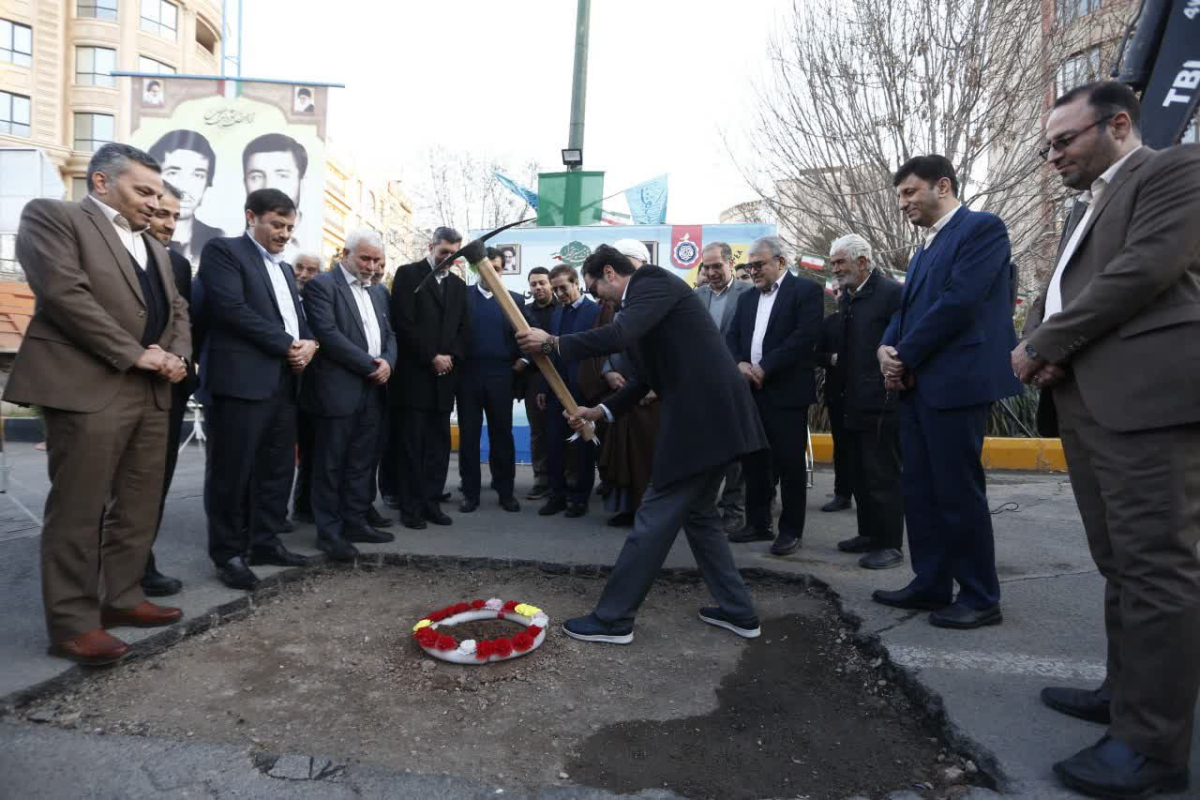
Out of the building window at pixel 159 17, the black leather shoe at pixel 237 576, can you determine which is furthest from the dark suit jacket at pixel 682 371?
the building window at pixel 159 17

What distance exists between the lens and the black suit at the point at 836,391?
575 cm

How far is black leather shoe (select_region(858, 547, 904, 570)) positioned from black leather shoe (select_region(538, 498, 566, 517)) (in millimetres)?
2532

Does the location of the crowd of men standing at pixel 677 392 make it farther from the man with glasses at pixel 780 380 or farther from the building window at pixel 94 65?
the building window at pixel 94 65

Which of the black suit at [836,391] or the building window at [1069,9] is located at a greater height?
the building window at [1069,9]

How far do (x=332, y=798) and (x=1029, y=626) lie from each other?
3147mm

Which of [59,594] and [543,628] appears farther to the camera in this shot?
[543,628]

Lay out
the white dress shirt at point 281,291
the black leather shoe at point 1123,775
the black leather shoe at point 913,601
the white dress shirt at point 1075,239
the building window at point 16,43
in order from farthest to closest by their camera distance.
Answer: the building window at point 16,43
the white dress shirt at point 281,291
the black leather shoe at point 913,601
the white dress shirt at point 1075,239
the black leather shoe at point 1123,775

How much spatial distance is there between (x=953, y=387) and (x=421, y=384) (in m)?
3.67

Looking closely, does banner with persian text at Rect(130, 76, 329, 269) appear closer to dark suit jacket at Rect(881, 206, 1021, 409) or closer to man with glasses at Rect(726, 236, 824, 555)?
man with glasses at Rect(726, 236, 824, 555)

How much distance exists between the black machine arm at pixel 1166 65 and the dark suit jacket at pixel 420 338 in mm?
4641

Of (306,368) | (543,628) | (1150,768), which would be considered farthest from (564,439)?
(1150,768)

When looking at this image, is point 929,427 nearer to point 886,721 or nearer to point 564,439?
point 886,721

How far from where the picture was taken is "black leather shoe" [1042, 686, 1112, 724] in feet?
8.73

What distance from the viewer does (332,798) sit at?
7.30 feet
